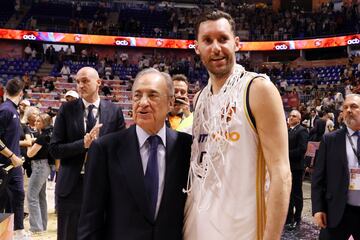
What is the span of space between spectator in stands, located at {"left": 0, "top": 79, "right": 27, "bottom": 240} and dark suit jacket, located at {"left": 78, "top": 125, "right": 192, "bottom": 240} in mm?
3007

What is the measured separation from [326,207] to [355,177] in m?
0.34

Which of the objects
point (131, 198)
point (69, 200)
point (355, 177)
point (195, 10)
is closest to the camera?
point (131, 198)

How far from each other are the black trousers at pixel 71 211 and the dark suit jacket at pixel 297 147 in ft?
12.7

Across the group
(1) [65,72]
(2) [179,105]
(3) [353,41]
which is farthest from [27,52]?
(2) [179,105]

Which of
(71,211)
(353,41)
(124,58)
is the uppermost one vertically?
(353,41)

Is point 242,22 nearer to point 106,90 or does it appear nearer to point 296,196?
point 106,90

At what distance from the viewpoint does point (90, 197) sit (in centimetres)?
172

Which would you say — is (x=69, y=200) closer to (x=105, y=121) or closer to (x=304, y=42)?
(x=105, y=121)

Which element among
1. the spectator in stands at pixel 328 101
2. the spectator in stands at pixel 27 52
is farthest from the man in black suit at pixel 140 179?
the spectator in stands at pixel 27 52

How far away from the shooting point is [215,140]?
5.92ft

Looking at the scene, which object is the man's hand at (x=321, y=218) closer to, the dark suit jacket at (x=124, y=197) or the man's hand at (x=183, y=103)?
the man's hand at (x=183, y=103)

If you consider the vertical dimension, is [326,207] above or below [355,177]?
below

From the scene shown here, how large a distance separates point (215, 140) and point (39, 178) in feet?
14.5

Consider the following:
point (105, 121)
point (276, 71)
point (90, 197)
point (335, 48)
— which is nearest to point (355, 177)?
point (105, 121)
